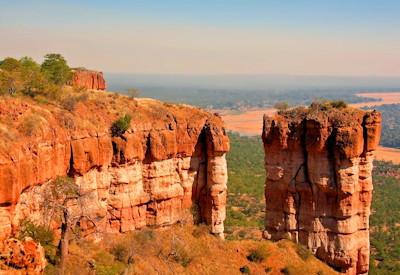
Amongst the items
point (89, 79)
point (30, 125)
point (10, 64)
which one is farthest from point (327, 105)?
point (10, 64)

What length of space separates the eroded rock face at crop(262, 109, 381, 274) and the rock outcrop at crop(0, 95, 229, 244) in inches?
210

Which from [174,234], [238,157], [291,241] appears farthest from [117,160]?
[238,157]

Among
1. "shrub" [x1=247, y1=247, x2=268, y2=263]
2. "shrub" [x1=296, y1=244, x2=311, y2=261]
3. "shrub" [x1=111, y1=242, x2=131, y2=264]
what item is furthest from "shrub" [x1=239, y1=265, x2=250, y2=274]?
"shrub" [x1=111, y1=242, x2=131, y2=264]

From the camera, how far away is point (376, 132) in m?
38.8

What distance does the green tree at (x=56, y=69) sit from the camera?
39.9 meters

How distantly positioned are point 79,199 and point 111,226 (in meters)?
4.60

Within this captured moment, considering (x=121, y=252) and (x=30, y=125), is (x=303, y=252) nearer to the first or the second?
(x=121, y=252)

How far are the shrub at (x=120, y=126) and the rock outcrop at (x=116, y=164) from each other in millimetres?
356

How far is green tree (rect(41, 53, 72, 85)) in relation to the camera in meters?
39.9

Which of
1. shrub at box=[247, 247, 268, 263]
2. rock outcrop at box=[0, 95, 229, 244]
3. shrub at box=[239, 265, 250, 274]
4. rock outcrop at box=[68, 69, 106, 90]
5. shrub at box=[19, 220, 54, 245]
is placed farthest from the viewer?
rock outcrop at box=[68, 69, 106, 90]

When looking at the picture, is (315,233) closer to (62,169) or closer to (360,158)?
(360,158)

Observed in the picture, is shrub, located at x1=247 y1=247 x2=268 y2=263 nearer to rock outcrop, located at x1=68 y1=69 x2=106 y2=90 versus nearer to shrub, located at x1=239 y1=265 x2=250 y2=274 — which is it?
shrub, located at x1=239 y1=265 x2=250 y2=274

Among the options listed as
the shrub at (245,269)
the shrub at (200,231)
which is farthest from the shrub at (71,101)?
the shrub at (245,269)

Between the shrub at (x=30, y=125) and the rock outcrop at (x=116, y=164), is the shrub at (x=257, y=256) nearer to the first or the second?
the rock outcrop at (x=116, y=164)
